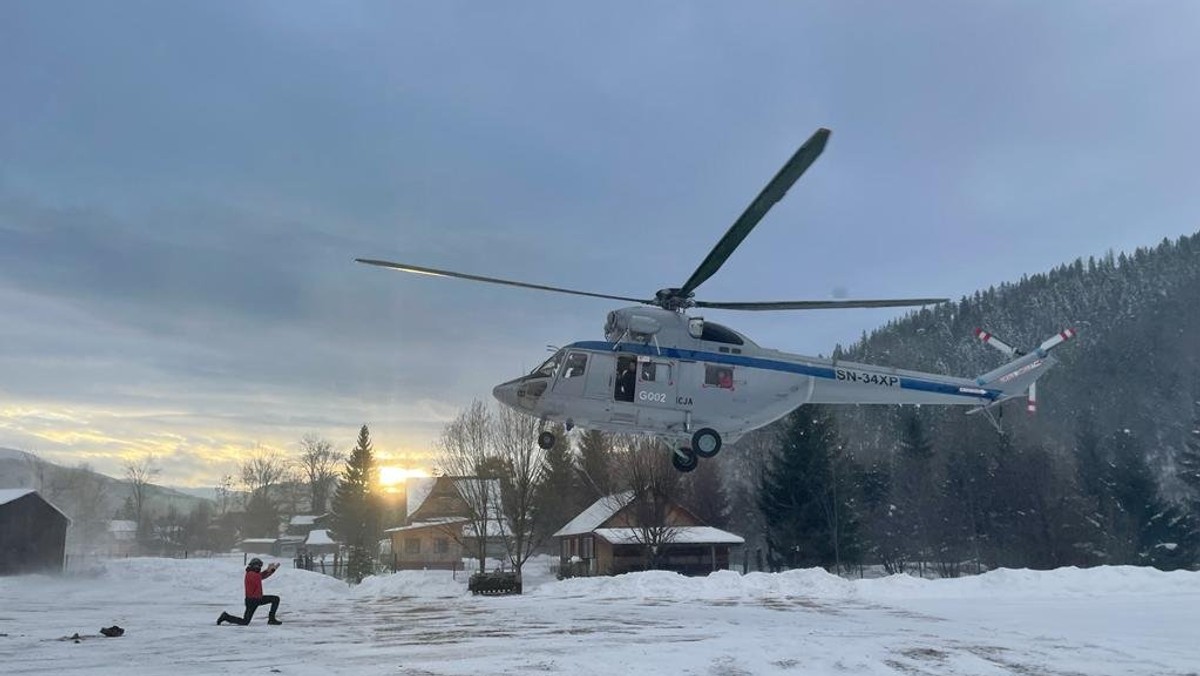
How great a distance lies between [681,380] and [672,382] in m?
0.21

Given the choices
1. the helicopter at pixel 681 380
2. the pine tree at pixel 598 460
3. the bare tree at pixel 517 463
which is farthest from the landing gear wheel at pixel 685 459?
the pine tree at pixel 598 460

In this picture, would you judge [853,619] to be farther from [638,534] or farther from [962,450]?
[962,450]

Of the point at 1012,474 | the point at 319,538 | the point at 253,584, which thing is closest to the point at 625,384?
the point at 253,584

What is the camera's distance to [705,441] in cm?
1608

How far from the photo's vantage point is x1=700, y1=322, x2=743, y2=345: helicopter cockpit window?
53.7 ft

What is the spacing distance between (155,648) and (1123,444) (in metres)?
61.0

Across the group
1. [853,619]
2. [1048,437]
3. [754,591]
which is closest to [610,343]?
[853,619]

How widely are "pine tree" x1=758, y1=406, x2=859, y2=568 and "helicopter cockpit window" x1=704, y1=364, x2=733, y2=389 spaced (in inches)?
1485

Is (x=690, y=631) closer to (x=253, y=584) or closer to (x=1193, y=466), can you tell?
(x=253, y=584)

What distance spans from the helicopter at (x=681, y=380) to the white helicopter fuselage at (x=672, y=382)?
2cm

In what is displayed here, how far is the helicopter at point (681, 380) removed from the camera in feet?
51.2

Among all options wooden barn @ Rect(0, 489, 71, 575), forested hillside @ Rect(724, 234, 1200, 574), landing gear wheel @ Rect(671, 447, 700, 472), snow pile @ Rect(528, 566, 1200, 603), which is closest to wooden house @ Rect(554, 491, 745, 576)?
forested hillside @ Rect(724, 234, 1200, 574)

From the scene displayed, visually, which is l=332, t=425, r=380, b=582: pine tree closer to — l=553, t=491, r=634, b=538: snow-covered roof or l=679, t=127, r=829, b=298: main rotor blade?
l=553, t=491, r=634, b=538: snow-covered roof

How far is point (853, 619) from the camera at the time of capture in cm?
1753
